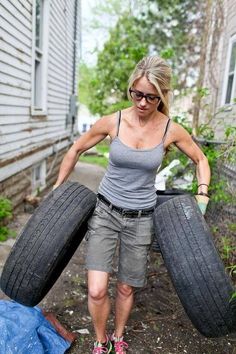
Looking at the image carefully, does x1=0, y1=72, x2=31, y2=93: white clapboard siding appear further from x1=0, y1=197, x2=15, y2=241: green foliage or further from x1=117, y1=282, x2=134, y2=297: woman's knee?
x1=117, y1=282, x2=134, y2=297: woman's knee

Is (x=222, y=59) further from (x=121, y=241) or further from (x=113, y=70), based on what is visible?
(x=121, y=241)

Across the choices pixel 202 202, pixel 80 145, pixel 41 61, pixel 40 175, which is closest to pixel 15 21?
pixel 41 61

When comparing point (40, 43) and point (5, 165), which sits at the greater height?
point (40, 43)

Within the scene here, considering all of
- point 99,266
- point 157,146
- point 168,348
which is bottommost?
point 168,348

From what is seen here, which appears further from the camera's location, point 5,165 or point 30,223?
point 5,165

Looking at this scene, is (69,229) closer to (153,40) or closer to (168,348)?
(168,348)

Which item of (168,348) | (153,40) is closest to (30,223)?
(168,348)

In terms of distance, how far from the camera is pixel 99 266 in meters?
2.30

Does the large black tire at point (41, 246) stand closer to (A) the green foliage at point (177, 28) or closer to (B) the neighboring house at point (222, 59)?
(B) the neighboring house at point (222, 59)

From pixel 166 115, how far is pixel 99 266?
3.65ft

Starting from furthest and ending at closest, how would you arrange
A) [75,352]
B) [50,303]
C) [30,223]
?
1. [50,303]
2. [75,352]
3. [30,223]

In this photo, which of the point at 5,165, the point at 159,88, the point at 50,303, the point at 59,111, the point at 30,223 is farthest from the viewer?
the point at 59,111

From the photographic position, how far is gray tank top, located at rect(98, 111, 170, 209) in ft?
7.30

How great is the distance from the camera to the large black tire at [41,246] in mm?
2227
